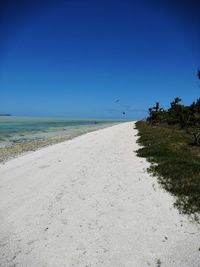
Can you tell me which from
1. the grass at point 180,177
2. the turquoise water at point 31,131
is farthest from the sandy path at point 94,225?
the turquoise water at point 31,131

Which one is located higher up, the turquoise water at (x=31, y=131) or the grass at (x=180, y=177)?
the grass at (x=180, y=177)

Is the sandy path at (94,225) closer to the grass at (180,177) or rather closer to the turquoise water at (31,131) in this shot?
the grass at (180,177)

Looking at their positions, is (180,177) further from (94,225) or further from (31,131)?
(31,131)

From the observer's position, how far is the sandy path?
225 inches

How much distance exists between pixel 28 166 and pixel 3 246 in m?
10.6

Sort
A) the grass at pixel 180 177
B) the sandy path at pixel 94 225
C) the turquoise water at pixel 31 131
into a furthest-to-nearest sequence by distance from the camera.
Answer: the turquoise water at pixel 31 131 → the grass at pixel 180 177 → the sandy path at pixel 94 225

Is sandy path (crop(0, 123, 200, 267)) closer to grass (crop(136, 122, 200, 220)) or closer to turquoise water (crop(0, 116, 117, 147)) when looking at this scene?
grass (crop(136, 122, 200, 220))

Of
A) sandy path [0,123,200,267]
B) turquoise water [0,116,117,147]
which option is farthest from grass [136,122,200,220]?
turquoise water [0,116,117,147]

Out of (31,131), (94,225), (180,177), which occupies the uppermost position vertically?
(180,177)

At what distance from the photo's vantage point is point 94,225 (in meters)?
7.19

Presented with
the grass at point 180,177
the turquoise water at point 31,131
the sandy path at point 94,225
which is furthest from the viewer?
the turquoise water at point 31,131

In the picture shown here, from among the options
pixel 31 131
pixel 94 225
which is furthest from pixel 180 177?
pixel 31 131

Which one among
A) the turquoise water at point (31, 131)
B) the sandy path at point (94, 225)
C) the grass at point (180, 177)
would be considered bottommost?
the turquoise water at point (31, 131)

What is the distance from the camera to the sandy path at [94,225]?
5703 millimetres
